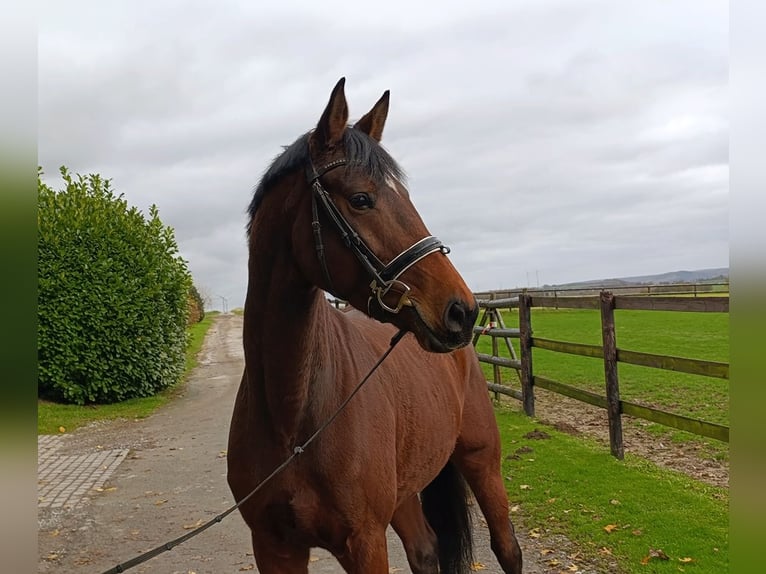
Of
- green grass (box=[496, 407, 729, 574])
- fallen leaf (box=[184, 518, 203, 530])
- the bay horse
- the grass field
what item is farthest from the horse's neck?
the grass field

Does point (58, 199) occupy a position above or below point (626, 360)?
above

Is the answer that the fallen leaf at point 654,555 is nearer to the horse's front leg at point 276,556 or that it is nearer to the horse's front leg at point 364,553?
the horse's front leg at point 364,553

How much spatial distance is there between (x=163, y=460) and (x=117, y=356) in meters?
4.54

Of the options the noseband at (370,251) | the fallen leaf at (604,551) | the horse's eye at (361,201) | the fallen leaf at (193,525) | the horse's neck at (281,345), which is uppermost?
the horse's eye at (361,201)

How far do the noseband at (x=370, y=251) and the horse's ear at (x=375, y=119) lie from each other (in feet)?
1.02

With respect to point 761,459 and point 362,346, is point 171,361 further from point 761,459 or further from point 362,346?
point 761,459

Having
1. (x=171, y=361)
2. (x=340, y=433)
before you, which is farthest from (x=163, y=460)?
(x=340, y=433)

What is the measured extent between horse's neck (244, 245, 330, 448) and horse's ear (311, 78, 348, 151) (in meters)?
0.53

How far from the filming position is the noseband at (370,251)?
222 cm

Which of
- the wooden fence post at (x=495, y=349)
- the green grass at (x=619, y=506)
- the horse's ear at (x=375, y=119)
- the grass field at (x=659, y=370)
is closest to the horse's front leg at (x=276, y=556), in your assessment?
the horse's ear at (x=375, y=119)

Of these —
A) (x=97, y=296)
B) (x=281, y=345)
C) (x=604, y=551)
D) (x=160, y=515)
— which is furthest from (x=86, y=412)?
(x=281, y=345)

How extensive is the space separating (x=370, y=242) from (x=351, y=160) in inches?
13.2

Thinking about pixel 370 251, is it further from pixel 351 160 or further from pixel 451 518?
pixel 451 518

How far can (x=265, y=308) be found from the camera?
8.35 ft
